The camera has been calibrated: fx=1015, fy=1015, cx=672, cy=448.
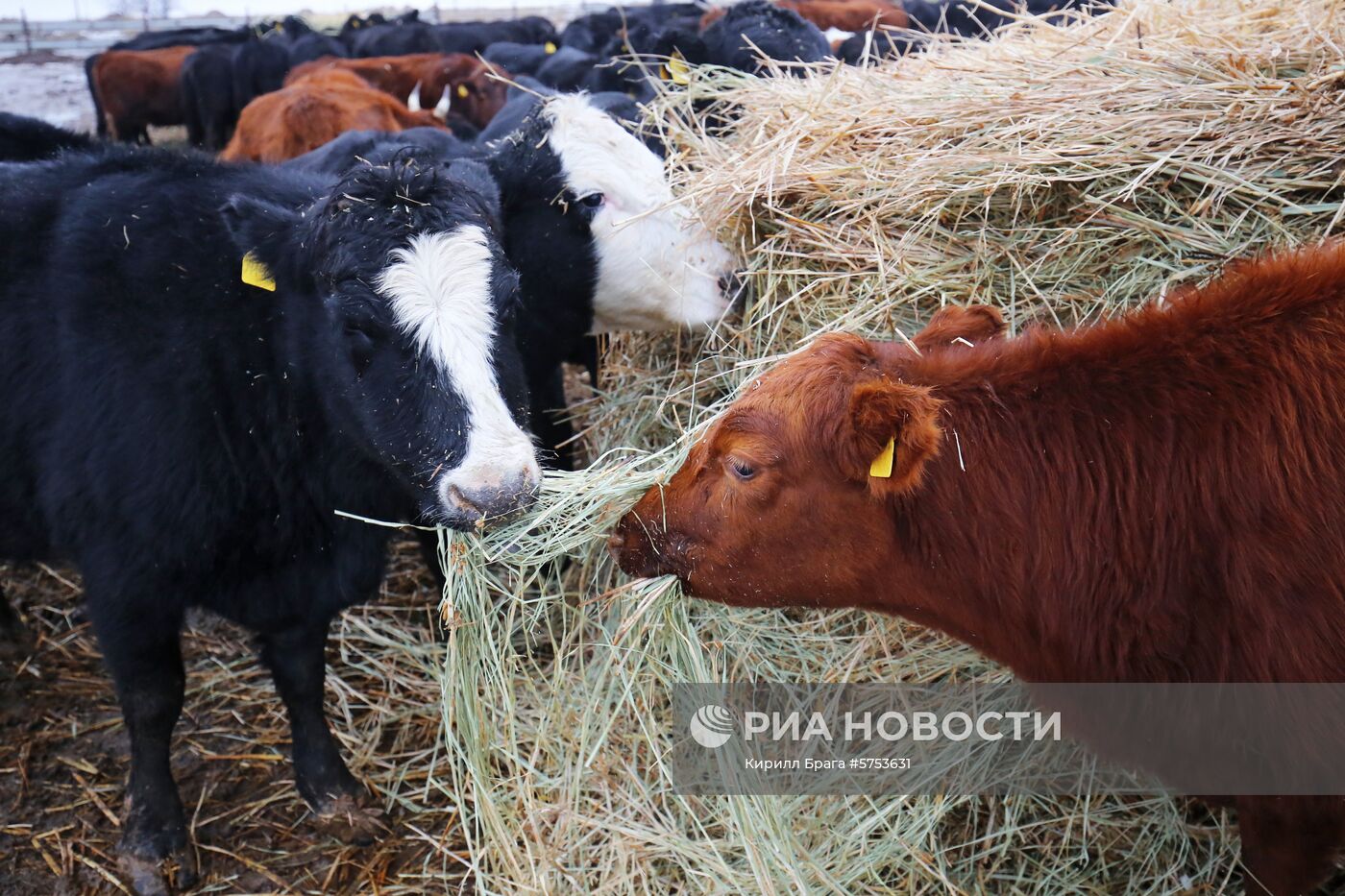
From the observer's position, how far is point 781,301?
12.4 feet

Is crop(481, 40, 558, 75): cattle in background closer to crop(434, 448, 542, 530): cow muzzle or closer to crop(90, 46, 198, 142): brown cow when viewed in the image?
crop(90, 46, 198, 142): brown cow

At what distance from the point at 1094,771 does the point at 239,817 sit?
9.41 feet

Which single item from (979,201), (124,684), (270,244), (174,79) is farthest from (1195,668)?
(174,79)

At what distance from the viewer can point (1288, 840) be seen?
7.88 ft

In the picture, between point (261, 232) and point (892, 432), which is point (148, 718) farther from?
point (892, 432)

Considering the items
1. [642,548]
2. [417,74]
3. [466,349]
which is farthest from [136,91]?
[642,548]

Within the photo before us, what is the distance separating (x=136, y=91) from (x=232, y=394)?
1752cm

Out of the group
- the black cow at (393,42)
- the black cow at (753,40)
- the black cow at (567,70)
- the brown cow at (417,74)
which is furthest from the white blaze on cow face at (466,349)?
the black cow at (393,42)

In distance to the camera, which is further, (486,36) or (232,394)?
(486,36)

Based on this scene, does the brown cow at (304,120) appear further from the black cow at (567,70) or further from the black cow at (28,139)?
the black cow at (28,139)

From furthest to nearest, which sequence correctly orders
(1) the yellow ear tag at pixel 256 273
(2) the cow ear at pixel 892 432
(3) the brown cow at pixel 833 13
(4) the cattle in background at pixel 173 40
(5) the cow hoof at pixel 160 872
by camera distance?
(4) the cattle in background at pixel 173 40, (3) the brown cow at pixel 833 13, (5) the cow hoof at pixel 160 872, (1) the yellow ear tag at pixel 256 273, (2) the cow ear at pixel 892 432

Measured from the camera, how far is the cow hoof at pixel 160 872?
129 inches

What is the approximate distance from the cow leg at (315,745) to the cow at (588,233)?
134 centimetres

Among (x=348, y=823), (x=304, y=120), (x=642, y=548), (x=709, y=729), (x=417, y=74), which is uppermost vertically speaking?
(x=642, y=548)
